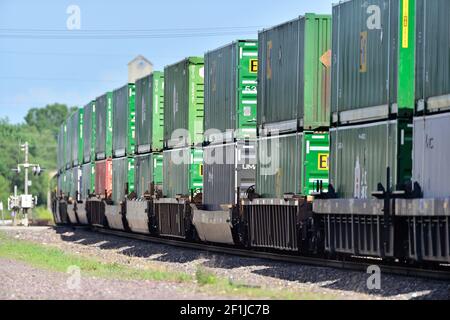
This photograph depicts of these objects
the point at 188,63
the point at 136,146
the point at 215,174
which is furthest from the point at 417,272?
the point at 136,146

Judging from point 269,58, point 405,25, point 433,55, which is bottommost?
point 433,55

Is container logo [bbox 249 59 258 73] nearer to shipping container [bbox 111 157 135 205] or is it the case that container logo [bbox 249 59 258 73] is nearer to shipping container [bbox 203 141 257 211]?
shipping container [bbox 203 141 257 211]

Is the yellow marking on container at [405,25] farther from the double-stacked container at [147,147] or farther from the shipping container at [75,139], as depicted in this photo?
the shipping container at [75,139]

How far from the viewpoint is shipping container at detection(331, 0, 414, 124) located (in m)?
20.3

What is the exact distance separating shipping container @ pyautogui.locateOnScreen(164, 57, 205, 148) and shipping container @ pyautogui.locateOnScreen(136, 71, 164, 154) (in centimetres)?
253

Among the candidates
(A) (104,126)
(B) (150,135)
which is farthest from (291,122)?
(A) (104,126)

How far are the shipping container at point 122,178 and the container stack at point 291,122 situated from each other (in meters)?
14.3

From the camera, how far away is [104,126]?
4666 cm

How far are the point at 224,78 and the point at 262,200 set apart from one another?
425 centimetres

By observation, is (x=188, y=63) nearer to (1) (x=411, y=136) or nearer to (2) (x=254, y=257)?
(2) (x=254, y=257)

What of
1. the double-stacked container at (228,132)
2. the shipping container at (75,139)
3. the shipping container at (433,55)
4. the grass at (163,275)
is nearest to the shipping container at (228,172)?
the double-stacked container at (228,132)

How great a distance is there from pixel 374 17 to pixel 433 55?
89.5 inches

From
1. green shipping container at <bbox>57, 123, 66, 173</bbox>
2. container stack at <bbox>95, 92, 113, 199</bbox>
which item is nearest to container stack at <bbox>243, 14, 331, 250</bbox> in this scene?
container stack at <bbox>95, 92, 113, 199</bbox>

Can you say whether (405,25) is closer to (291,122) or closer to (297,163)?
(297,163)
